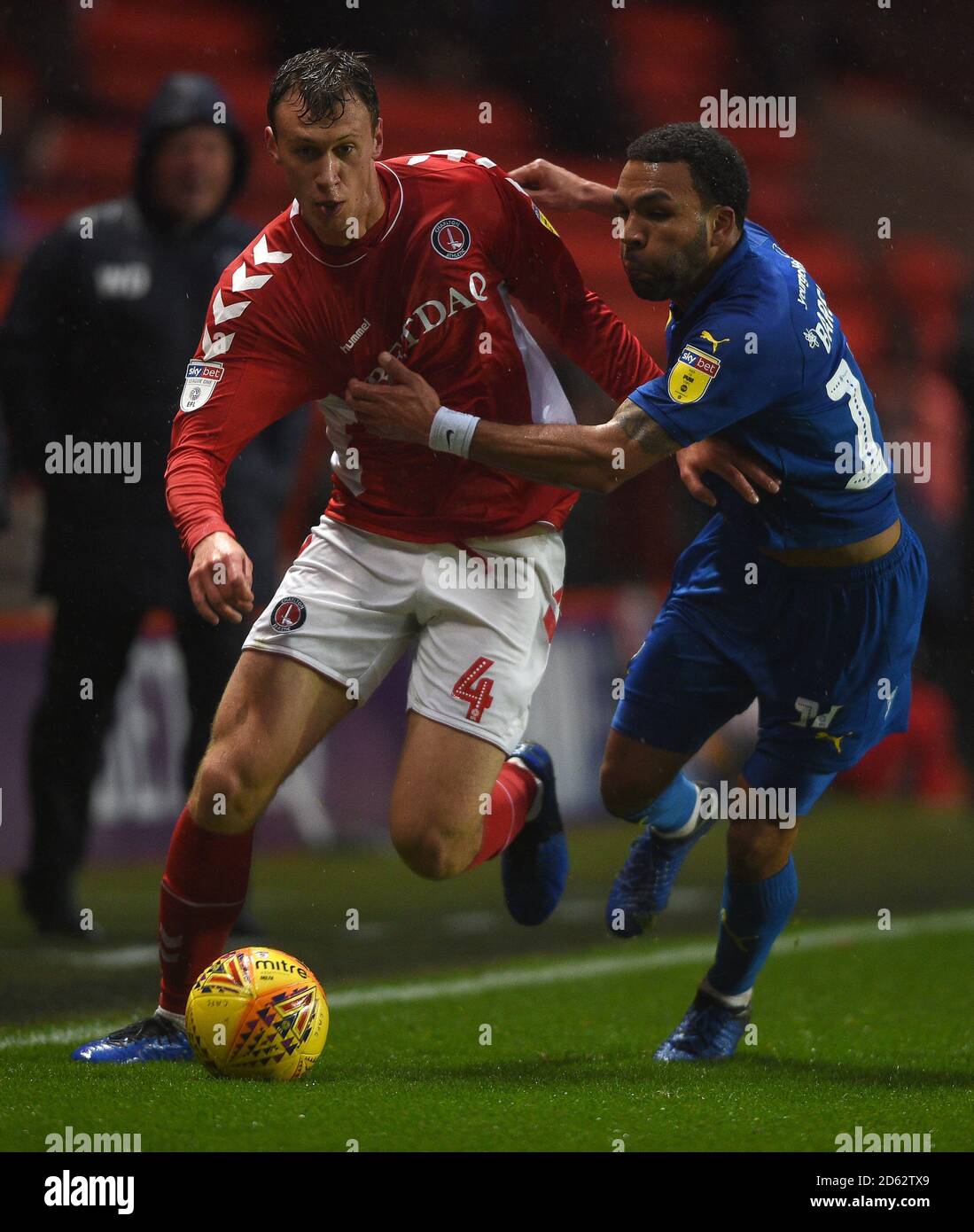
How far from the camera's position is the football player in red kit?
4.05 metres

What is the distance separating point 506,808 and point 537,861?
31 cm

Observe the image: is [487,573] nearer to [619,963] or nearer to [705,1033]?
[705,1033]

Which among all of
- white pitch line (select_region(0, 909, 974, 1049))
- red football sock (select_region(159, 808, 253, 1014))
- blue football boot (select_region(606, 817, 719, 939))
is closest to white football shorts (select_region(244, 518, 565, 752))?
red football sock (select_region(159, 808, 253, 1014))

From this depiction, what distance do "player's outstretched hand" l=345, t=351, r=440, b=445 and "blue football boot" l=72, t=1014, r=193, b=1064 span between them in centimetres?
147

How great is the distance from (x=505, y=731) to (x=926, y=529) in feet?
18.4

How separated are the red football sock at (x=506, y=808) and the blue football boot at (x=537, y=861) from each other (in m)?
0.05

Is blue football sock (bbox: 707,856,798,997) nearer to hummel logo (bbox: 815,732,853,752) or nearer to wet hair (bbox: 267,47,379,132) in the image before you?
hummel logo (bbox: 815,732,853,752)

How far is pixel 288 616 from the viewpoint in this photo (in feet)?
13.8

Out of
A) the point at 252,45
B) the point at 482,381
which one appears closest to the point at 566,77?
the point at 252,45

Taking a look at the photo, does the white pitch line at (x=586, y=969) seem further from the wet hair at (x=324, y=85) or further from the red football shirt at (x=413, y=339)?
the wet hair at (x=324, y=85)

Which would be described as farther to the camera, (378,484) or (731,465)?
(378,484)

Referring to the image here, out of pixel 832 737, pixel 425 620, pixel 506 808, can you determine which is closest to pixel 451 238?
pixel 425 620

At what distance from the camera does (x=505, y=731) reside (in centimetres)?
436

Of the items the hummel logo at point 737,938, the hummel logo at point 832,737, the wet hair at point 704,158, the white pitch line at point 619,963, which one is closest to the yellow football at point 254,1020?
the hummel logo at point 737,938
